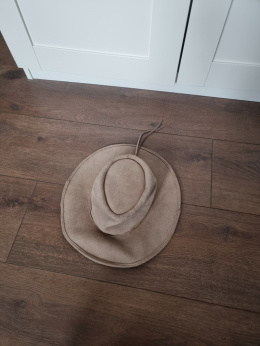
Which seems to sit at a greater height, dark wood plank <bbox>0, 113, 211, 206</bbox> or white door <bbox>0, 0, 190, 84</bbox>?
white door <bbox>0, 0, 190, 84</bbox>

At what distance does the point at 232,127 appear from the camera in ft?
3.57

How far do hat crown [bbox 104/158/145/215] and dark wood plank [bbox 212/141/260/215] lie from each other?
32cm

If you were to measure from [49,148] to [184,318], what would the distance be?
0.80 meters

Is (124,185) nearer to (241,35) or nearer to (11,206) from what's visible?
(11,206)

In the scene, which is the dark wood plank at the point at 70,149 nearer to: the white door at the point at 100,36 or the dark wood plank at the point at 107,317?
the white door at the point at 100,36

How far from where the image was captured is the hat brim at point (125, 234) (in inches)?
32.6

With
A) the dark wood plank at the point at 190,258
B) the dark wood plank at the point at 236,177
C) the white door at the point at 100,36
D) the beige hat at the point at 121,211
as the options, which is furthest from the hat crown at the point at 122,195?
the white door at the point at 100,36

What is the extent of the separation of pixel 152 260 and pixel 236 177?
1.48 ft

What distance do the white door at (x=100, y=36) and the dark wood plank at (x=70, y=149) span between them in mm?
250

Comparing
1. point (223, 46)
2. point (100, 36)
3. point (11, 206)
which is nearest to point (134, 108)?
point (100, 36)

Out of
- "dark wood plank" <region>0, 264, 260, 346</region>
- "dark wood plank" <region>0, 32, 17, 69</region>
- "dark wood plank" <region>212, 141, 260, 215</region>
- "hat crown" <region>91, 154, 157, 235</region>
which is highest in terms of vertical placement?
"hat crown" <region>91, 154, 157, 235</region>

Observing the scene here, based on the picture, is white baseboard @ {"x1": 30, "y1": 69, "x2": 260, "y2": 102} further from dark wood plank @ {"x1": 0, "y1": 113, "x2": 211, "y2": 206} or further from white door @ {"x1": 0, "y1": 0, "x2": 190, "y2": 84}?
dark wood plank @ {"x1": 0, "y1": 113, "x2": 211, "y2": 206}

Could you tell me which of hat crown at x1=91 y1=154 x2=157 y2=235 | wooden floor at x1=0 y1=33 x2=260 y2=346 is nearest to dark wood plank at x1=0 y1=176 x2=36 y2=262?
wooden floor at x1=0 y1=33 x2=260 y2=346

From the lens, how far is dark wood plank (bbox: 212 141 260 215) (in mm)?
921
